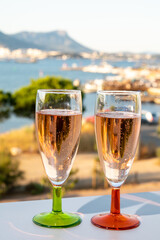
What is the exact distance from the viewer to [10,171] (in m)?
6.90

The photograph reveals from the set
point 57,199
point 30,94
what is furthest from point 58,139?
point 30,94

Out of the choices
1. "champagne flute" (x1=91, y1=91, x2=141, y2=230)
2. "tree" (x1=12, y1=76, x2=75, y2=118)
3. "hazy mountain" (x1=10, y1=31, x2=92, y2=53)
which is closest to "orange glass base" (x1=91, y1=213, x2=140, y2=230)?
"champagne flute" (x1=91, y1=91, x2=141, y2=230)

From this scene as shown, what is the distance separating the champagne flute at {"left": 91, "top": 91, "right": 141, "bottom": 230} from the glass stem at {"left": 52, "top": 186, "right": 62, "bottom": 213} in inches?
2.5

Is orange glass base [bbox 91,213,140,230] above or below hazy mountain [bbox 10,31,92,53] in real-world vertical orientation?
below

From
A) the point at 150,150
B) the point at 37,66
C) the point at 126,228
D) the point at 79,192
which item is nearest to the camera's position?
the point at 126,228

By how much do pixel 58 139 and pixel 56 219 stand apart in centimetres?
13

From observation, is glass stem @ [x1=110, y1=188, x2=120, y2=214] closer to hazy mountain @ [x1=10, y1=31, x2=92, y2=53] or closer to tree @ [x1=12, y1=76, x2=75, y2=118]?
tree @ [x1=12, y1=76, x2=75, y2=118]

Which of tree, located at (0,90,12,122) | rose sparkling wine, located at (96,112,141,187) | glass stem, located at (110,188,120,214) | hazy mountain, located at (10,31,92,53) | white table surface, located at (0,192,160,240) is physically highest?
hazy mountain, located at (10,31,92,53)

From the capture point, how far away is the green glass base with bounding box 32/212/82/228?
567mm

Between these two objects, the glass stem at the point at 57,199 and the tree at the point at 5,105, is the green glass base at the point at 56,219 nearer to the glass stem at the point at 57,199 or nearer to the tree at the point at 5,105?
the glass stem at the point at 57,199

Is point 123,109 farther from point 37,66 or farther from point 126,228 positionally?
point 37,66

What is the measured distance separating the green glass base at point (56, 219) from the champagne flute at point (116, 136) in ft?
0.11

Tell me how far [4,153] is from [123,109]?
665 centimetres

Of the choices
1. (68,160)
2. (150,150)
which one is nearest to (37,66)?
(150,150)
